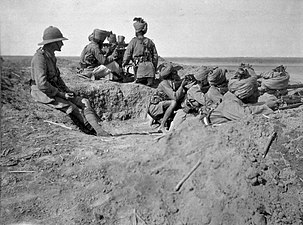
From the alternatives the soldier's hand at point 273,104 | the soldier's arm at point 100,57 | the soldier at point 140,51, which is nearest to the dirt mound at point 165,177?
the soldier's hand at point 273,104

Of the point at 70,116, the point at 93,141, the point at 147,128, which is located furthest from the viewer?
the point at 147,128

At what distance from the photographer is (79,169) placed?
513 cm

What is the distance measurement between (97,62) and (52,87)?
4.12m

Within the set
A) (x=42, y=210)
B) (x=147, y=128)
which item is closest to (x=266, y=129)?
(x=42, y=210)

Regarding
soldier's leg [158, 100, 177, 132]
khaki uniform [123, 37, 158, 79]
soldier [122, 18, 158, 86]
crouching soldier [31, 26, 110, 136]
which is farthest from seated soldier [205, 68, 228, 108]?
khaki uniform [123, 37, 158, 79]

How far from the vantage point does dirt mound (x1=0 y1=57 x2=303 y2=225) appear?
4266 mm

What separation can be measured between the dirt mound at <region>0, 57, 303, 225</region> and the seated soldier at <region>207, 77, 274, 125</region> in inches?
18.7

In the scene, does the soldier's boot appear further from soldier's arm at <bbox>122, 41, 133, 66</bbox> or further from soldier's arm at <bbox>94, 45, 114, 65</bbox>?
soldier's arm at <bbox>122, 41, 133, 66</bbox>

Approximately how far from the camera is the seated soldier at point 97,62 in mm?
11148

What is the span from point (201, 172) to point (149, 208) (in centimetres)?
78

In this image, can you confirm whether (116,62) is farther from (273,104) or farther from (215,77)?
(273,104)

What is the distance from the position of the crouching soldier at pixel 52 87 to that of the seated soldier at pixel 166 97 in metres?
1.55

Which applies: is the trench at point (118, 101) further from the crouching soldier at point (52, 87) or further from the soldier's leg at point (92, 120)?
the soldier's leg at point (92, 120)

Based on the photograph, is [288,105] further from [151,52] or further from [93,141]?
[151,52]
